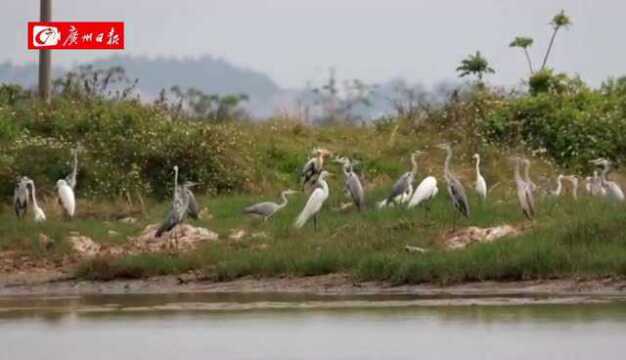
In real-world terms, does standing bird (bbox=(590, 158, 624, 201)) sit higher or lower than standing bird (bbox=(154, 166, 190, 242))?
higher

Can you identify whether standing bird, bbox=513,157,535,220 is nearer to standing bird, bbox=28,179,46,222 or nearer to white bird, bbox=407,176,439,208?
white bird, bbox=407,176,439,208

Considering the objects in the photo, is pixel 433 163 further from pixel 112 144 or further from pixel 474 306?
pixel 474 306

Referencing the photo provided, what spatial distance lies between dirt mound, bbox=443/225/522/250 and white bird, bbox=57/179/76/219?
559cm

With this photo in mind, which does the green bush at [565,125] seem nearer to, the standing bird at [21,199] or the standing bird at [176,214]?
the standing bird at [176,214]

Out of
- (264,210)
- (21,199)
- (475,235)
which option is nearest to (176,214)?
(264,210)

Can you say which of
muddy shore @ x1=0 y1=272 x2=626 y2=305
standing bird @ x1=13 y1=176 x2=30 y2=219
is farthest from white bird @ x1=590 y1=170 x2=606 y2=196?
standing bird @ x1=13 y1=176 x2=30 y2=219

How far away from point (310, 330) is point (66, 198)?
8160mm

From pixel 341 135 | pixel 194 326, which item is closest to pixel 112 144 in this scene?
pixel 341 135

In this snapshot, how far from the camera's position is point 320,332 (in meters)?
16.5

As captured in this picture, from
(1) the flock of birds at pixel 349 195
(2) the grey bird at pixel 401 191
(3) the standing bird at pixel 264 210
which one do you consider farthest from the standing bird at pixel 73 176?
(2) the grey bird at pixel 401 191

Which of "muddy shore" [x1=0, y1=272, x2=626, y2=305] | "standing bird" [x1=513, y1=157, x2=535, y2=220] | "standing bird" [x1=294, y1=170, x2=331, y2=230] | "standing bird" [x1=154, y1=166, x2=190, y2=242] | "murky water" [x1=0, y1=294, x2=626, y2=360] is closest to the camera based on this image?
"murky water" [x1=0, y1=294, x2=626, y2=360]

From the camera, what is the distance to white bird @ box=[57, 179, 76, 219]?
950 inches

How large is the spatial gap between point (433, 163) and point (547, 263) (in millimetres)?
8689

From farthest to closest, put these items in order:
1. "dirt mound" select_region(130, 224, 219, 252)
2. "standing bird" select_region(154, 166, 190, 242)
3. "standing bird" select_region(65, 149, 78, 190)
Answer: "standing bird" select_region(65, 149, 78, 190) → "dirt mound" select_region(130, 224, 219, 252) → "standing bird" select_region(154, 166, 190, 242)
